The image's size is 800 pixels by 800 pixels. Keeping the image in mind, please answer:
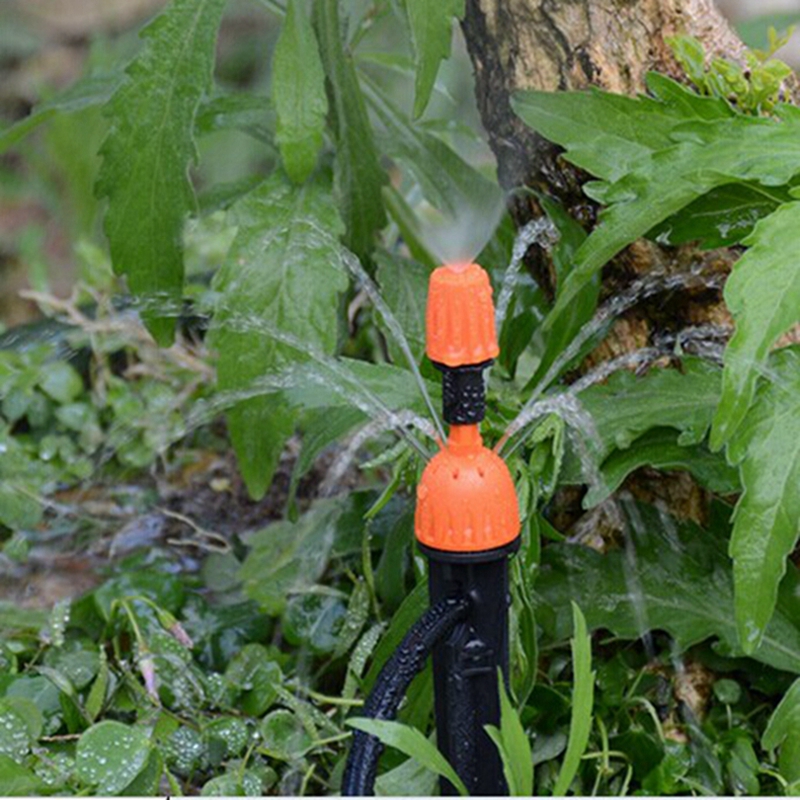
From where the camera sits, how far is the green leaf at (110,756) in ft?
4.80

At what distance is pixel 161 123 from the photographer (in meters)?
Answer: 1.70

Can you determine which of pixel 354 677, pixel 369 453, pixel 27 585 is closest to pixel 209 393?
pixel 369 453

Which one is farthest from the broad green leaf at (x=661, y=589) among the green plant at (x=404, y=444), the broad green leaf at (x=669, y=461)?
the broad green leaf at (x=669, y=461)

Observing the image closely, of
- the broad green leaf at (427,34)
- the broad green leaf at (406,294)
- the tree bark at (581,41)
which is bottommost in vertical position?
the broad green leaf at (406,294)

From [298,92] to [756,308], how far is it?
0.61m

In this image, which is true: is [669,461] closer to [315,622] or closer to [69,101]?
[315,622]

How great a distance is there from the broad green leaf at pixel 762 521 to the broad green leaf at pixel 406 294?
569mm

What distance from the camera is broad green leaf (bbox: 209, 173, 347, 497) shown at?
5.55ft

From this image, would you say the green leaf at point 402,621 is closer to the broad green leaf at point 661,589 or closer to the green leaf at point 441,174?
the broad green leaf at point 661,589

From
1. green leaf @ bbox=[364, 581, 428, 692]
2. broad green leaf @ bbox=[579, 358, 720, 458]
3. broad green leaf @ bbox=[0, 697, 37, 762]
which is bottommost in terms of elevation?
broad green leaf @ bbox=[0, 697, 37, 762]

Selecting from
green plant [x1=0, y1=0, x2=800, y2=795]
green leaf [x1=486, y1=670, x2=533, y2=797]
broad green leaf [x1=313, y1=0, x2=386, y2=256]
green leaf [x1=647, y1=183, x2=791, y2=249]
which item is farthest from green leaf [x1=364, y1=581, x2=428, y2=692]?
broad green leaf [x1=313, y1=0, x2=386, y2=256]

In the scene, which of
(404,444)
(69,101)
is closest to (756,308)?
(404,444)

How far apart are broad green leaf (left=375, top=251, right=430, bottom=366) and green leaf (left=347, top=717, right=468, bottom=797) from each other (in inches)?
25.3

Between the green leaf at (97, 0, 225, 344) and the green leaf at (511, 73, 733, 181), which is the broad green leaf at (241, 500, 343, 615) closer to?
the green leaf at (97, 0, 225, 344)
